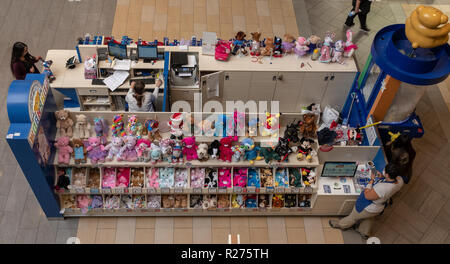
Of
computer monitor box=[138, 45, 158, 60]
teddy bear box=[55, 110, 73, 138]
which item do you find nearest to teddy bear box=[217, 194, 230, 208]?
teddy bear box=[55, 110, 73, 138]

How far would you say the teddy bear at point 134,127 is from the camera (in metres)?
6.34

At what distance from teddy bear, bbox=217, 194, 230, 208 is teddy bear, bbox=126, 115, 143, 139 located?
5.35ft

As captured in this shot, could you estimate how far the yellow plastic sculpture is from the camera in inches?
213

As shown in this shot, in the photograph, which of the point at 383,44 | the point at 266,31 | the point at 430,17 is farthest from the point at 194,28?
the point at 430,17

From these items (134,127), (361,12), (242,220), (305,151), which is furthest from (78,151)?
(361,12)

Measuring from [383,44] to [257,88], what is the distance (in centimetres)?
228

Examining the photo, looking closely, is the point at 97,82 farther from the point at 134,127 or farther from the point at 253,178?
the point at 253,178

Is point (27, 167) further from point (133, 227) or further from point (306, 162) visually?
point (306, 162)

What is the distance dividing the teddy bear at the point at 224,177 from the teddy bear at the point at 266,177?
53 cm

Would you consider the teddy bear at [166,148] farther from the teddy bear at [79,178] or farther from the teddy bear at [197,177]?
the teddy bear at [79,178]

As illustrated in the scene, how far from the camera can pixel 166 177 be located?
251 inches

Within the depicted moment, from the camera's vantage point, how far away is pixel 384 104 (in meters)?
6.38

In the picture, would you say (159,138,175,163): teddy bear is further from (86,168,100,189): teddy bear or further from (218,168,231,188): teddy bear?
(86,168,100,189): teddy bear
